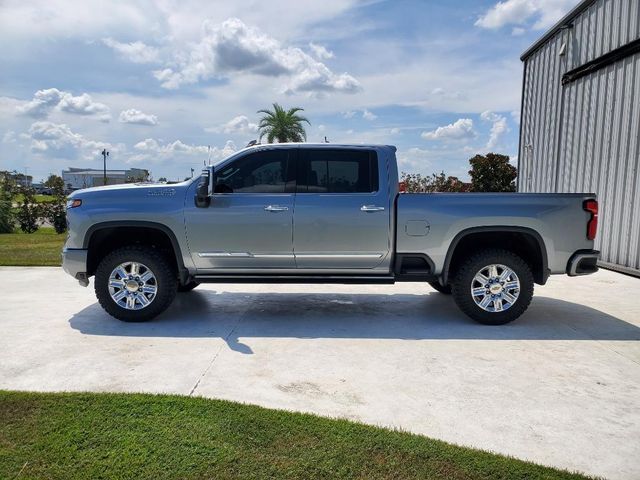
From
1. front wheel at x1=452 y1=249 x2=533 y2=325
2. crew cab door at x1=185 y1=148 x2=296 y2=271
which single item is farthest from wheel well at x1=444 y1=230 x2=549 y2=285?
crew cab door at x1=185 y1=148 x2=296 y2=271

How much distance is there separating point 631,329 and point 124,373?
5141 millimetres

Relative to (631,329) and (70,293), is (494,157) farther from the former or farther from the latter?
(70,293)

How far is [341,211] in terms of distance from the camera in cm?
536

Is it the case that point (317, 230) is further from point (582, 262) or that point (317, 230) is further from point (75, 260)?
point (582, 262)

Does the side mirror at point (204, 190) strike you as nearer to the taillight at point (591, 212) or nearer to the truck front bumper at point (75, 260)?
the truck front bumper at point (75, 260)

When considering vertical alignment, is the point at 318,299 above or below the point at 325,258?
below

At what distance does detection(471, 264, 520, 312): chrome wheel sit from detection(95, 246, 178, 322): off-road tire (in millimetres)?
3310

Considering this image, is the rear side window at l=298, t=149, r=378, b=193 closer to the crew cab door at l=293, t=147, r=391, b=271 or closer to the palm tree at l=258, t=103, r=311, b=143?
the crew cab door at l=293, t=147, r=391, b=271

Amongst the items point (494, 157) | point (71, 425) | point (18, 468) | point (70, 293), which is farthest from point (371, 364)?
point (494, 157)

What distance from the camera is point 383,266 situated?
550cm

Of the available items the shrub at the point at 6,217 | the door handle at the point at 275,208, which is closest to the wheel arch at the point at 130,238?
the door handle at the point at 275,208

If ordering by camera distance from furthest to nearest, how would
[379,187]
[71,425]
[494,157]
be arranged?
[494,157] < [379,187] < [71,425]

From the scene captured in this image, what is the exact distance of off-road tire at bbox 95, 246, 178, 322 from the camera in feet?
17.7

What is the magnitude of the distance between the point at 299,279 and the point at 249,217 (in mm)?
868
